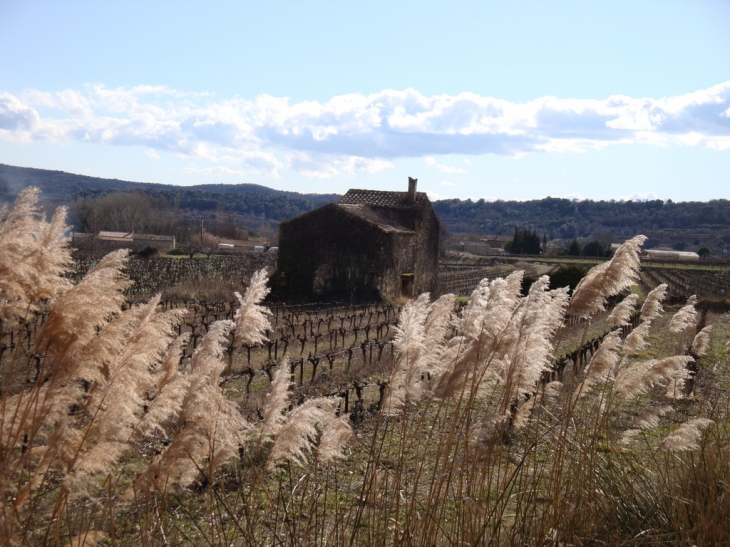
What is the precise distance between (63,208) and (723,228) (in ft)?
280

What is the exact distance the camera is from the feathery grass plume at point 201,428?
2846 millimetres

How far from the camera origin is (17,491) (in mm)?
2428

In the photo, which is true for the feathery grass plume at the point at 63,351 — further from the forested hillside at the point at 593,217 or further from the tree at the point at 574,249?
the forested hillside at the point at 593,217

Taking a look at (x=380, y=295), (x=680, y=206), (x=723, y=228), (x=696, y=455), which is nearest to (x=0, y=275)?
(x=696, y=455)

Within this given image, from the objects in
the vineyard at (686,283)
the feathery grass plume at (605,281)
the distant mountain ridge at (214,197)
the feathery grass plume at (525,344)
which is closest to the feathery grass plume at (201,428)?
the feathery grass plume at (525,344)

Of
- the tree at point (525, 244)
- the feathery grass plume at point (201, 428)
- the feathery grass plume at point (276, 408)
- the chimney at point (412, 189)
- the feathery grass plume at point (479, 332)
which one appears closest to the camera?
the feathery grass plume at point (201, 428)

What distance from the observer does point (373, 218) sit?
82.0 ft

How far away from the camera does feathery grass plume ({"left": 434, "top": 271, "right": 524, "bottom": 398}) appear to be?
3506 millimetres

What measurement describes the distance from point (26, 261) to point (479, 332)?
223 centimetres

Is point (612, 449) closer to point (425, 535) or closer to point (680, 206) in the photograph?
point (425, 535)

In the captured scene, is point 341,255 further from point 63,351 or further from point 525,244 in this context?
point 525,244

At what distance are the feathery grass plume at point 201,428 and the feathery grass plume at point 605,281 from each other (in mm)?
2005

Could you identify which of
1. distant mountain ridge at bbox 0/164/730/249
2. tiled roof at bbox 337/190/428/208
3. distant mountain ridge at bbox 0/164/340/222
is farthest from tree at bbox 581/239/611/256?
distant mountain ridge at bbox 0/164/340/222

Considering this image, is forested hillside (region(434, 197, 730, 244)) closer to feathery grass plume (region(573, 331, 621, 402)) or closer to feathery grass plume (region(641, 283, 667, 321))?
feathery grass plume (region(641, 283, 667, 321))
